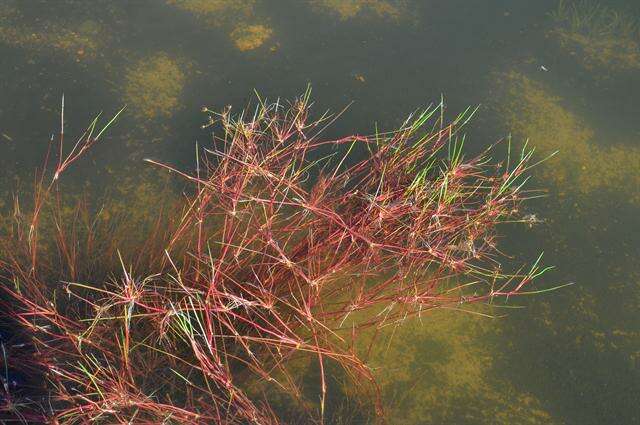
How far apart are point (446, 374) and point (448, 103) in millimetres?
1027

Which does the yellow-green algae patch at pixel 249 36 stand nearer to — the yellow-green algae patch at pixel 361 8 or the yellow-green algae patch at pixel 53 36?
the yellow-green algae patch at pixel 361 8

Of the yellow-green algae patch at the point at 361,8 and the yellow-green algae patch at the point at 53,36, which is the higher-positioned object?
the yellow-green algae patch at the point at 361,8

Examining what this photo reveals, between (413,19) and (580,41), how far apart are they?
71 centimetres

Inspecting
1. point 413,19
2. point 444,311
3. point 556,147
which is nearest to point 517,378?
point 444,311

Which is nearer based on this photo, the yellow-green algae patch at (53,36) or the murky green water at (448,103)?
the murky green water at (448,103)

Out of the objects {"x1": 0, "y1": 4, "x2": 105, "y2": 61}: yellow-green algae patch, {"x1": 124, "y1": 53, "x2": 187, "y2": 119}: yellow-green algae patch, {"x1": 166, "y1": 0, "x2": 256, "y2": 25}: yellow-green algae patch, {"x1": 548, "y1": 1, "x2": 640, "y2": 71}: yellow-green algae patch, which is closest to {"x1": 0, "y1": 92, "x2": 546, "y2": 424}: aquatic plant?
{"x1": 124, "y1": 53, "x2": 187, "y2": 119}: yellow-green algae patch

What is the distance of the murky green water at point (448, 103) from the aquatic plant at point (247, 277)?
4.4 inches

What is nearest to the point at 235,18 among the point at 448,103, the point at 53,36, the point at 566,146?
the point at 53,36

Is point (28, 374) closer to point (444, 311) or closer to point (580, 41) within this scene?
point (444, 311)

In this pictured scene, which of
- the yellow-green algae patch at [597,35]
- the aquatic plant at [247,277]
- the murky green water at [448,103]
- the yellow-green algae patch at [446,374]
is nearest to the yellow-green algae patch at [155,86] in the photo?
the murky green water at [448,103]

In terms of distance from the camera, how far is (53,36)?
2.29m

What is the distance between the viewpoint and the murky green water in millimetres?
1714

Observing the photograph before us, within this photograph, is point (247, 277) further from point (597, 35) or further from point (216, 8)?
point (597, 35)

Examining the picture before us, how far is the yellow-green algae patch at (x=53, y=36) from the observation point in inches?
88.7
